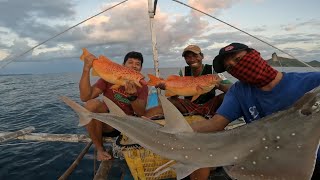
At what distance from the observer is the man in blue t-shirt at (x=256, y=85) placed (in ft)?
10.3

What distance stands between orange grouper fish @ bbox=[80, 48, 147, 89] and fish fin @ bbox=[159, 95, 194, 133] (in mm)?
2065

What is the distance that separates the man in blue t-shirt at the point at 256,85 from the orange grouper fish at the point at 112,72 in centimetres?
165

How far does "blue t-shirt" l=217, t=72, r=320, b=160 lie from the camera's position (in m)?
3.20

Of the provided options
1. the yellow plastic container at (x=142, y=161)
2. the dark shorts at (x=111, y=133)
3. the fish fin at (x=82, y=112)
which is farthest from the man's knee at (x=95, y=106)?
the fish fin at (x=82, y=112)

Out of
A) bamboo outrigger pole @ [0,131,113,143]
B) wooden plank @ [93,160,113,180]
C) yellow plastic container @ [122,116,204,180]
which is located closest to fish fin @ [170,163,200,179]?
yellow plastic container @ [122,116,204,180]

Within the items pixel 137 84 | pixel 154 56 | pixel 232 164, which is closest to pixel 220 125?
pixel 232 164

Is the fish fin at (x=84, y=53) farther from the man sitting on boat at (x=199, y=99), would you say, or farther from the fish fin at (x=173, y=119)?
the fish fin at (x=173, y=119)

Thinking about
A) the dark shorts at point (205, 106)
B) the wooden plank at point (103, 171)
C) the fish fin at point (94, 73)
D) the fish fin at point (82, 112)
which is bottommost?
the wooden plank at point (103, 171)

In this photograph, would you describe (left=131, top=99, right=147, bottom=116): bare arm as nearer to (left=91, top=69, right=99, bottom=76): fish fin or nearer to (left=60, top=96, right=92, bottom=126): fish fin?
(left=91, top=69, right=99, bottom=76): fish fin

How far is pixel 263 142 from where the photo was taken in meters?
2.30

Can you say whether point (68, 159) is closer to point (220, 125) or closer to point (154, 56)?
point (154, 56)

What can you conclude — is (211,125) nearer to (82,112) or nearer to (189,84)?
(82,112)

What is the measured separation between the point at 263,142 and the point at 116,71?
2830 millimetres

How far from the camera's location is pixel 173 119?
2.68m
